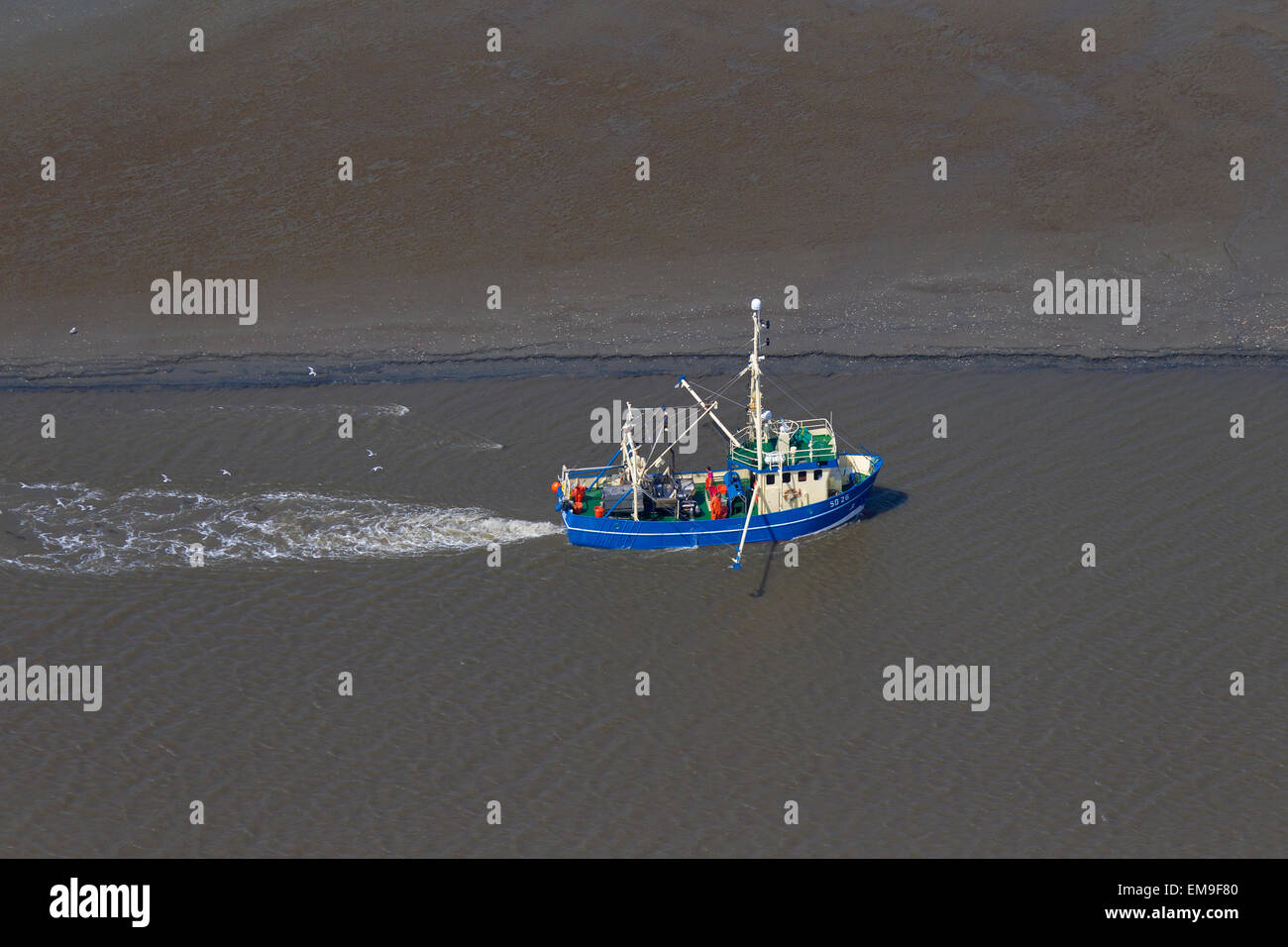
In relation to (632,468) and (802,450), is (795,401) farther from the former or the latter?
(632,468)

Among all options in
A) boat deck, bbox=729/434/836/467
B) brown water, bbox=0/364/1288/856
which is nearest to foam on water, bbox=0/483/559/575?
brown water, bbox=0/364/1288/856

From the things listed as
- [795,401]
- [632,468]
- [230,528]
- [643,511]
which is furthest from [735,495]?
[230,528]

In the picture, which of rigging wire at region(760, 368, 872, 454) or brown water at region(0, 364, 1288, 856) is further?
rigging wire at region(760, 368, 872, 454)

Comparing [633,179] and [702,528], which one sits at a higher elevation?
[633,179]

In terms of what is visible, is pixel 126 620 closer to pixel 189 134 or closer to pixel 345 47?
pixel 189 134

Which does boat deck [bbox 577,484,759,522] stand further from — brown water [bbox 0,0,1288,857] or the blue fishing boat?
brown water [bbox 0,0,1288,857]

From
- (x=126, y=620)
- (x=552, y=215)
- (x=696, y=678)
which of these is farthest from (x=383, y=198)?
(x=696, y=678)

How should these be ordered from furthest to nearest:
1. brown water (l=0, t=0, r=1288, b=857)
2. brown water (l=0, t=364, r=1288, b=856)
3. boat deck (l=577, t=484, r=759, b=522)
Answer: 1. boat deck (l=577, t=484, r=759, b=522)
2. brown water (l=0, t=0, r=1288, b=857)
3. brown water (l=0, t=364, r=1288, b=856)
